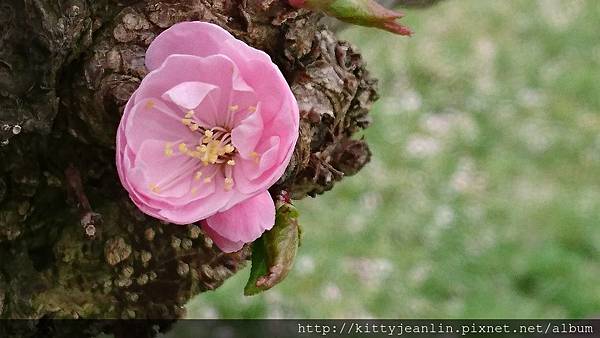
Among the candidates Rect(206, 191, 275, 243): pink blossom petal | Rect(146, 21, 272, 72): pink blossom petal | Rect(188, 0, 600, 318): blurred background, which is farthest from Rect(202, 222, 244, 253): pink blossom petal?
Rect(188, 0, 600, 318): blurred background

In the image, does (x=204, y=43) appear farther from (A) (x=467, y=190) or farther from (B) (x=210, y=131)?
(A) (x=467, y=190)

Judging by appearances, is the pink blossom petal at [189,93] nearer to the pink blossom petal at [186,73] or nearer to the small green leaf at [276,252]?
the pink blossom petal at [186,73]

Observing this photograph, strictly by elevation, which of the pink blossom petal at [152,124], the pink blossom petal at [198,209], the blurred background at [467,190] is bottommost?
the blurred background at [467,190]

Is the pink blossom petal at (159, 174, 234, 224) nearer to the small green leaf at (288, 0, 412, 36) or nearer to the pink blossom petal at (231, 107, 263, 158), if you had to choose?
the pink blossom petal at (231, 107, 263, 158)

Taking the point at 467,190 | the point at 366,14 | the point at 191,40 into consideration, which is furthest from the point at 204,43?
the point at 467,190

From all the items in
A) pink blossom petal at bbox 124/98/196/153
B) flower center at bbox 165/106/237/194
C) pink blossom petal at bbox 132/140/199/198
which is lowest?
A: pink blossom petal at bbox 132/140/199/198

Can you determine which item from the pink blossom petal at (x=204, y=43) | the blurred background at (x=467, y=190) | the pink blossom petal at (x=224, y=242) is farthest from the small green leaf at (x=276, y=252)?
the blurred background at (x=467, y=190)
